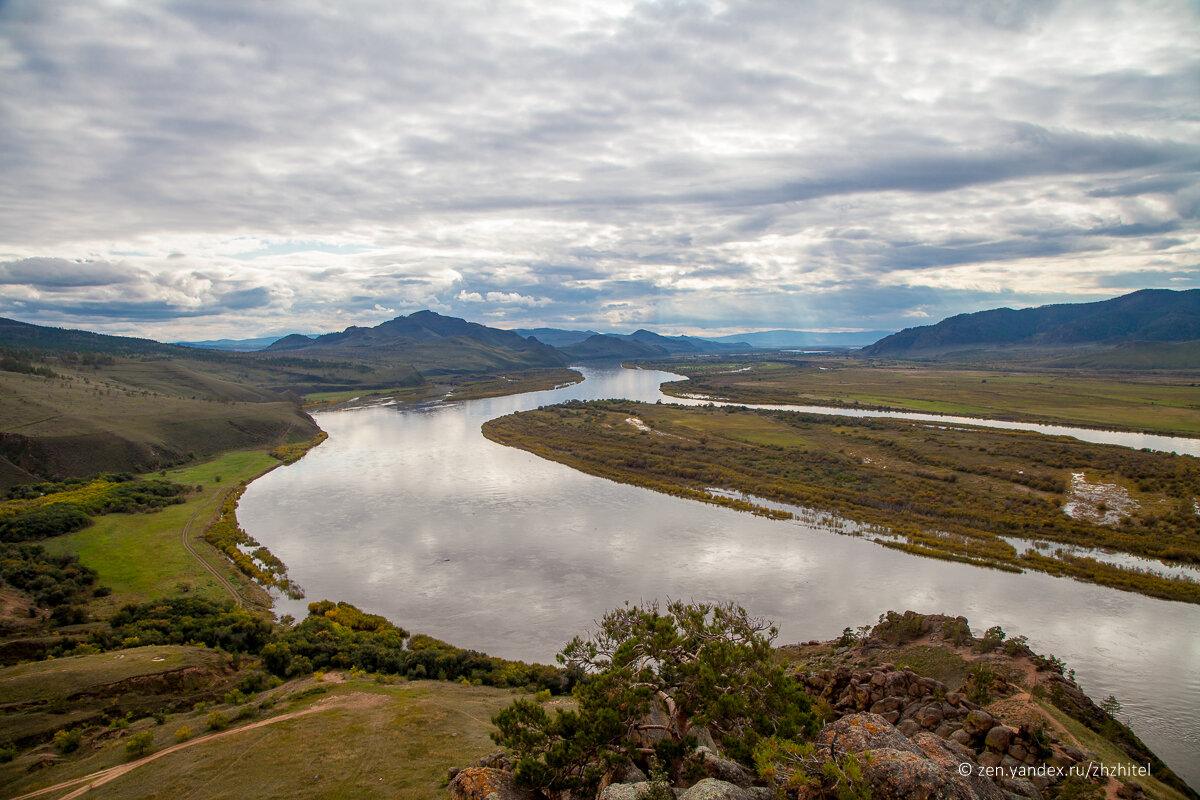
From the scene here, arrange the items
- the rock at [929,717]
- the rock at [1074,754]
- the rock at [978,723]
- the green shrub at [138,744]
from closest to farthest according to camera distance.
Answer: the rock at [1074,754]
the rock at [978,723]
the rock at [929,717]
the green shrub at [138,744]

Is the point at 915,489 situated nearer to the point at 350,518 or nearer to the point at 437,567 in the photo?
the point at 437,567

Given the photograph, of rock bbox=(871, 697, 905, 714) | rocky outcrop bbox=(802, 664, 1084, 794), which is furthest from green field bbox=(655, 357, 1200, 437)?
rock bbox=(871, 697, 905, 714)

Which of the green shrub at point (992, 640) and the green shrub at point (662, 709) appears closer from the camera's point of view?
the green shrub at point (662, 709)

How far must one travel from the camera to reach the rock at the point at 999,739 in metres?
14.6

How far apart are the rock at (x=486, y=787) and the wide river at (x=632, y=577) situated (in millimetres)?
16865

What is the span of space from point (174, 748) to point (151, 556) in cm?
2835

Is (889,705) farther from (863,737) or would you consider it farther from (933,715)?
(863,737)

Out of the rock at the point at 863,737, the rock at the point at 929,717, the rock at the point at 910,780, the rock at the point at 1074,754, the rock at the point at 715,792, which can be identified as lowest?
the rock at the point at 929,717

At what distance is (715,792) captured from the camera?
1040 cm

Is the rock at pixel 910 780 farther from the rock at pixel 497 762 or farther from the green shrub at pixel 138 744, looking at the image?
the green shrub at pixel 138 744

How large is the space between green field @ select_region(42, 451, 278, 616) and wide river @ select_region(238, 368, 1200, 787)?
3.81m

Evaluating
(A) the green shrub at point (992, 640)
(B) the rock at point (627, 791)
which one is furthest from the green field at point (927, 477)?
(B) the rock at point (627, 791)

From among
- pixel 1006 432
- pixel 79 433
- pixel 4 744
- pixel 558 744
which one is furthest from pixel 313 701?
pixel 1006 432

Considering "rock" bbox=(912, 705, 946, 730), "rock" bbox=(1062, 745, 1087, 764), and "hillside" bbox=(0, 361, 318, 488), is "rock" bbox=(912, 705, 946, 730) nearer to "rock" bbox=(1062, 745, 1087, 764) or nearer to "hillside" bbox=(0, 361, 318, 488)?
"rock" bbox=(1062, 745, 1087, 764)
